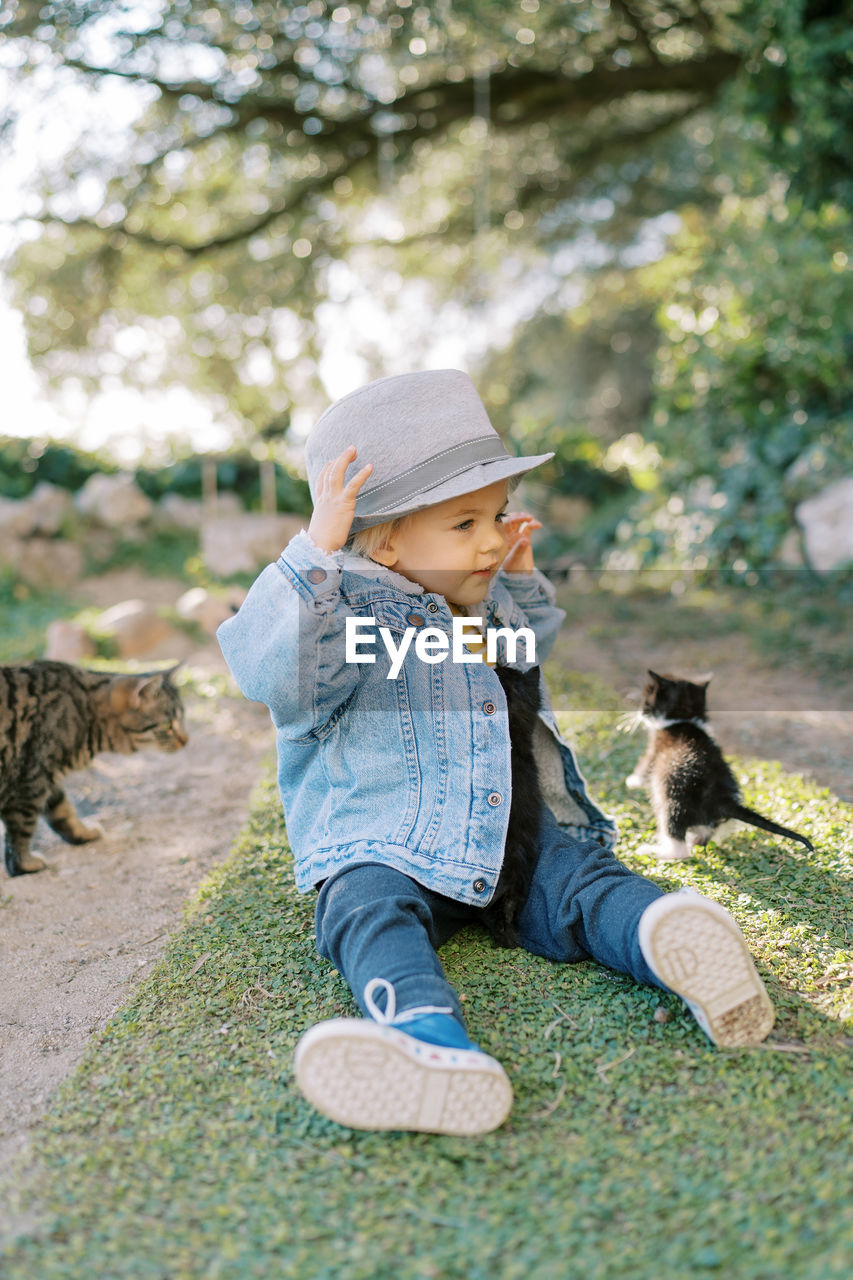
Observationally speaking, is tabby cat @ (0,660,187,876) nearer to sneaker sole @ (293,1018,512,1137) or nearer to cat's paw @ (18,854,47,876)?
cat's paw @ (18,854,47,876)

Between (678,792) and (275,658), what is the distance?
1375 millimetres

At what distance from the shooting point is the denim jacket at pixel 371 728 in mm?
2209

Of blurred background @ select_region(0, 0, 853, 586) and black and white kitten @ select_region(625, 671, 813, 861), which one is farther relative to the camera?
blurred background @ select_region(0, 0, 853, 586)

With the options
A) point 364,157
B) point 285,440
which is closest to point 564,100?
point 364,157

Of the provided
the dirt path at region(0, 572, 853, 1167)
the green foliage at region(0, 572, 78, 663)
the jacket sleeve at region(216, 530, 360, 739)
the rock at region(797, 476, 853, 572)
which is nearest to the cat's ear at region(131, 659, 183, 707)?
the dirt path at region(0, 572, 853, 1167)

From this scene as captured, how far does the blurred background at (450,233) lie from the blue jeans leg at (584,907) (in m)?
4.86

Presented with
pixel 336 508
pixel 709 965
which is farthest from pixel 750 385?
pixel 709 965

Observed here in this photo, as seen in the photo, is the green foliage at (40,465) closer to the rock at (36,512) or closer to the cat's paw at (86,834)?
the rock at (36,512)

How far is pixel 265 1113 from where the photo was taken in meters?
1.86

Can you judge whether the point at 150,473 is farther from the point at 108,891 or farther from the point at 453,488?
the point at 453,488

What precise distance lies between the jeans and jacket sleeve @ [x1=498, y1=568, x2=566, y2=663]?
1.90 feet

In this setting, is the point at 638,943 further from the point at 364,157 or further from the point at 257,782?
the point at 364,157

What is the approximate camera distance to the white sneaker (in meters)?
1.95

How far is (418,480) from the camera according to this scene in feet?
7.55
